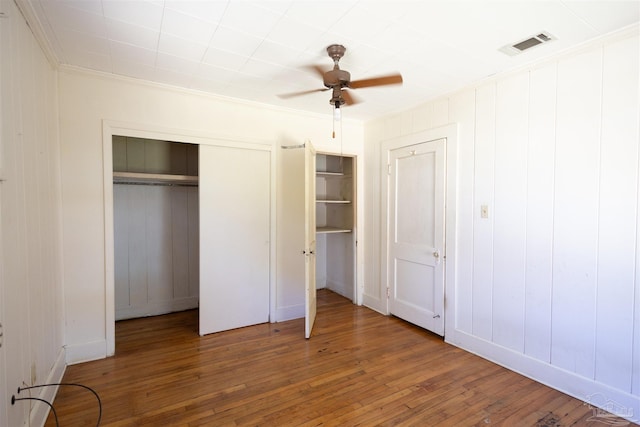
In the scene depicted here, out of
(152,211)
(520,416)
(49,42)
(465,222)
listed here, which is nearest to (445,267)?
(465,222)

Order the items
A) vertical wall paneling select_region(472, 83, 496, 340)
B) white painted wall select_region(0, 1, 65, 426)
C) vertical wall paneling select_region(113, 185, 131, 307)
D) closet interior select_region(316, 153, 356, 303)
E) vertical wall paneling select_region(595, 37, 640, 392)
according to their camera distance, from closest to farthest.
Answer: white painted wall select_region(0, 1, 65, 426) → vertical wall paneling select_region(595, 37, 640, 392) → vertical wall paneling select_region(472, 83, 496, 340) → vertical wall paneling select_region(113, 185, 131, 307) → closet interior select_region(316, 153, 356, 303)

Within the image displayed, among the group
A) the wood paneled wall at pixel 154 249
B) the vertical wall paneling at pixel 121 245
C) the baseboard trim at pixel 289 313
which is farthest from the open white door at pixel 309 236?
the vertical wall paneling at pixel 121 245

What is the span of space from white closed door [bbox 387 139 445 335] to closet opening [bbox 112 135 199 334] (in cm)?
245

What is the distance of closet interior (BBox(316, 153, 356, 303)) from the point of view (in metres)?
4.47

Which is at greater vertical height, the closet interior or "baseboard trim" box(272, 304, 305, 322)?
the closet interior

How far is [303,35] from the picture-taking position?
6.97 feet

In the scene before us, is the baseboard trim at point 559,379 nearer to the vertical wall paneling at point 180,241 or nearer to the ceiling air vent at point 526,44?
the ceiling air vent at point 526,44

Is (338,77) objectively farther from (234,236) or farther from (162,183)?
(162,183)

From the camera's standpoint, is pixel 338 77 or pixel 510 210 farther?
pixel 510 210

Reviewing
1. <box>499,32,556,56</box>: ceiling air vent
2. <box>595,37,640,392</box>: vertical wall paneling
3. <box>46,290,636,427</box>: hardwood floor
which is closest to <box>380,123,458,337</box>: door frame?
<box>46,290,636,427</box>: hardwood floor

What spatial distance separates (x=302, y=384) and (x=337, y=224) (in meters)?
2.75

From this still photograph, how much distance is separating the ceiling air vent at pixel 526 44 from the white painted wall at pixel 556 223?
29 cm

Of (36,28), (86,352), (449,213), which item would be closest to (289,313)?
(86,352)

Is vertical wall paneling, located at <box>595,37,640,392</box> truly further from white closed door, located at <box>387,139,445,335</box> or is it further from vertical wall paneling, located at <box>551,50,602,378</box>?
white closed door, located at <box>387,139,445,335</box>
